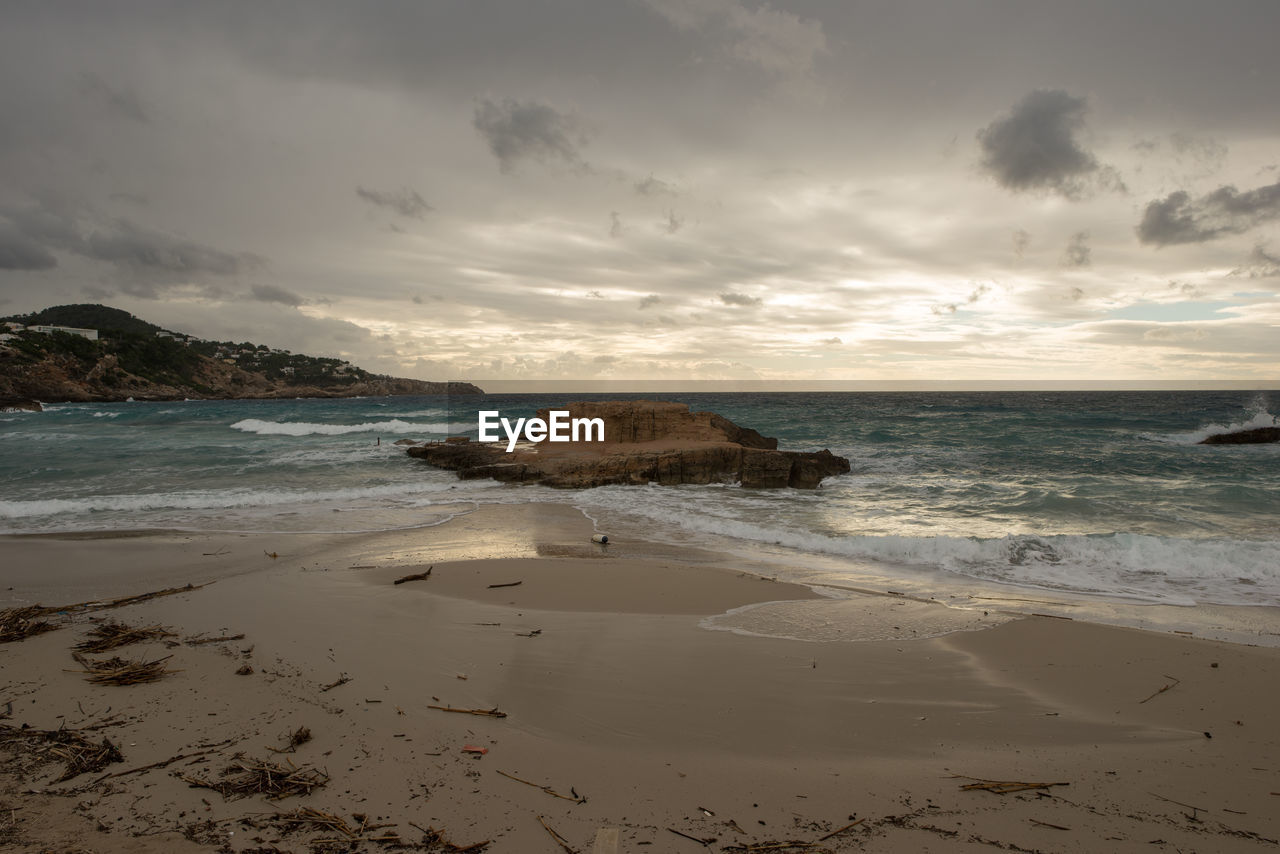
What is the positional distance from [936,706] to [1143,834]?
1446 millimetres

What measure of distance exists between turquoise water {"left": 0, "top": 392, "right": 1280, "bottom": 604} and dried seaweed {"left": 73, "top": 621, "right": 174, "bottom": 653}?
251 inches

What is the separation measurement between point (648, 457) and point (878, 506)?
7.01 meters

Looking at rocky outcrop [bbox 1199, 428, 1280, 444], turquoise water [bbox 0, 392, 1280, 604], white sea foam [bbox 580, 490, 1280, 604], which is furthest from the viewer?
rocky outcrop [bbox 1199, 428, 1280, 444]

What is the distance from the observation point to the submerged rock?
26250 millimetres

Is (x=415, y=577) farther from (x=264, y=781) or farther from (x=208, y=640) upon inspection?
(x=264, y=781)

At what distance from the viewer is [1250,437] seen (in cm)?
2644

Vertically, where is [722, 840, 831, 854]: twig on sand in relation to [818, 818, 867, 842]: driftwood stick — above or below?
above

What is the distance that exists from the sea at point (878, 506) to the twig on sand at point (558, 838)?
6003mm

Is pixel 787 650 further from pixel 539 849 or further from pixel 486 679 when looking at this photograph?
pixel 539 849

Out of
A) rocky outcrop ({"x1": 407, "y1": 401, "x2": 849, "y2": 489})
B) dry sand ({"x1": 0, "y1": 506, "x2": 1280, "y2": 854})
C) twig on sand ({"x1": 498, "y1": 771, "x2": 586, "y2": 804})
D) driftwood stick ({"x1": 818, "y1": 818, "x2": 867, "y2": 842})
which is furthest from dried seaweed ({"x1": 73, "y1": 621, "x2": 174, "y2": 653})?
rocky outcrop ({"x1": 407, "y1": 401, "x2": 849, "y2": 489})

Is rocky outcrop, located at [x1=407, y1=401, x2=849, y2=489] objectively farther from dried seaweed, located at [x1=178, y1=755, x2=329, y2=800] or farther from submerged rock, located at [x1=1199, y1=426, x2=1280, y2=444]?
submerged rock, located at [x1=1199, y1=426, x2=1280, y2=444]

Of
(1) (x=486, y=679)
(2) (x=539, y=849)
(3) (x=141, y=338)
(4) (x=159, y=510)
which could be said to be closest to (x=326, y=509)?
(4) (x=159, y=510)

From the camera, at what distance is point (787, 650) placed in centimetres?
552
